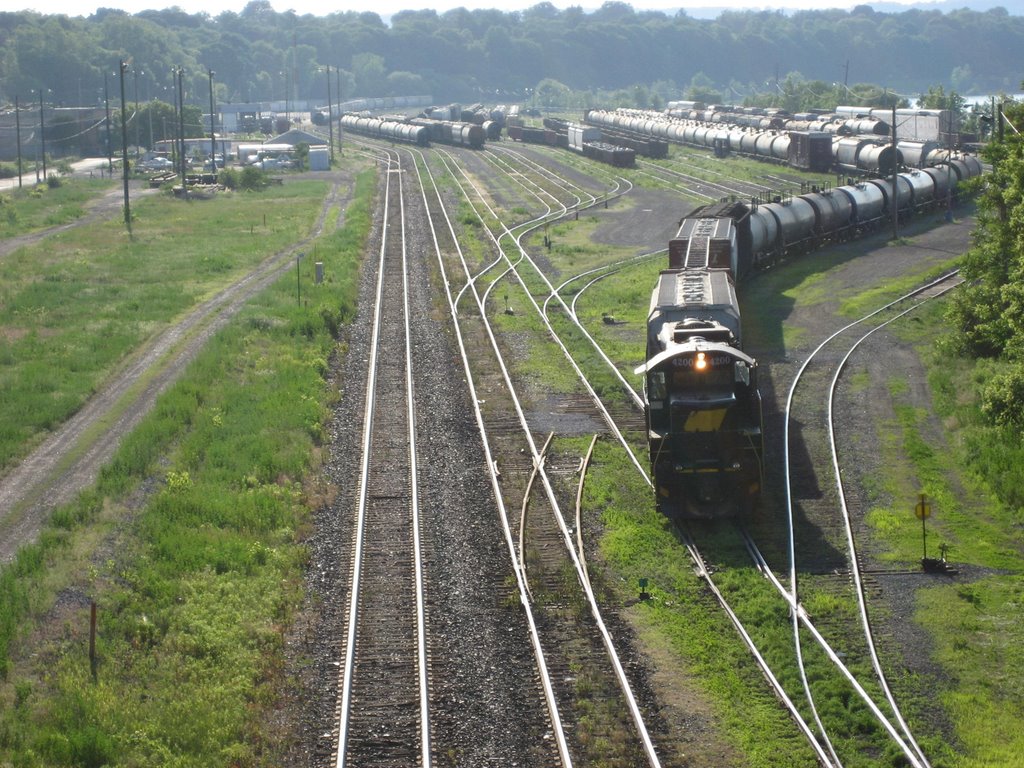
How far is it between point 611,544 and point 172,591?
6.58 meters

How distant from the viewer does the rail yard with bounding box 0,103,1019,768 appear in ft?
44.2

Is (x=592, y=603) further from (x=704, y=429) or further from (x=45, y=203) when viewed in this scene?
(x=45, y=203)

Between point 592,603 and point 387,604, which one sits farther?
point 387,604

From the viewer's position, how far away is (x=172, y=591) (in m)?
16.8

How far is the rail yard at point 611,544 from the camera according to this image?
530 inches

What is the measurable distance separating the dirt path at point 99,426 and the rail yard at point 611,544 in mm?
4507

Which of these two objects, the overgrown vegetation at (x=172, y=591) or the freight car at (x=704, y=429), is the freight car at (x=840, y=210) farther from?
the freight car at (x=704, y=429)

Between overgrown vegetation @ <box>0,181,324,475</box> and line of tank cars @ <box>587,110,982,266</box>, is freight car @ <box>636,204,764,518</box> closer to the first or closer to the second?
overgrown vegetation @ <box>0,181,324,475</box>

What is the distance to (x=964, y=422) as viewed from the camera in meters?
24.6

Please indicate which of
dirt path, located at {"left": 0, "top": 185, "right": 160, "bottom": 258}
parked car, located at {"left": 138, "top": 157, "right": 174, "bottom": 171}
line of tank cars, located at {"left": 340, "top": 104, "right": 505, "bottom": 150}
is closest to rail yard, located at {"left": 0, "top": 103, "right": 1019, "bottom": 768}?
dirt path, located at {"left": 0, "top": 185, "right": 160, "bottom": 258}

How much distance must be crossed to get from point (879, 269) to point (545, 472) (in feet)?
83.1

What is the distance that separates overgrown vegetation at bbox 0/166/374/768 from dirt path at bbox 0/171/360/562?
2.01 ft

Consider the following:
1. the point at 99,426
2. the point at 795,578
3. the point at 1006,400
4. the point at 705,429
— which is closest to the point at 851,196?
the point at 1006,400

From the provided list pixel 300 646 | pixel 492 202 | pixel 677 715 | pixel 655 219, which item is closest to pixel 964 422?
pixel 677 715
